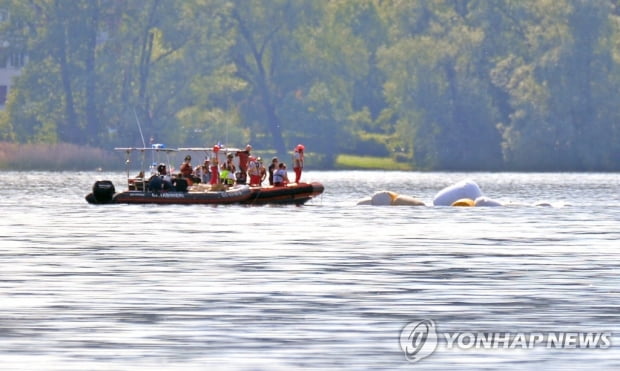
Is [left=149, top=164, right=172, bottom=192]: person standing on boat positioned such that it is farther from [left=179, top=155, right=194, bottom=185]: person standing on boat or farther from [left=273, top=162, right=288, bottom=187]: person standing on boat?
[left=273, top=162, right=288, bottom=187]: person standing on boat

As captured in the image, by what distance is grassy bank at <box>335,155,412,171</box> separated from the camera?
503 ft

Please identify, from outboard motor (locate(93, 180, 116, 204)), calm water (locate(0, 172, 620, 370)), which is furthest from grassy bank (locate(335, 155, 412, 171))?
calm water (locate(0, 172, 620, 370))

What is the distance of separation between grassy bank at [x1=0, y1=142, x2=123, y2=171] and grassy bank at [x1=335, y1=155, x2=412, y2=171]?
A: 816 inches

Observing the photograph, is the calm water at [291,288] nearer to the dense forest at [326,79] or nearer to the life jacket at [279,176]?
the life jacket at [279,176]

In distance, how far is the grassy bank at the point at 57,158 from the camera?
140875mm

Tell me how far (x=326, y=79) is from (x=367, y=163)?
9054mm

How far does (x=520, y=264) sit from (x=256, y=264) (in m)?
5.30

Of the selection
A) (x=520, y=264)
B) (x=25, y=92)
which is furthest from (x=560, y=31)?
(x=520, y=264)

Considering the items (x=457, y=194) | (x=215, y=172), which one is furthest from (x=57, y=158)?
(x=215, y=172)

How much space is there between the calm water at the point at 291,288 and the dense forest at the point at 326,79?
274 ft

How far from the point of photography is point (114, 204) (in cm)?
6756

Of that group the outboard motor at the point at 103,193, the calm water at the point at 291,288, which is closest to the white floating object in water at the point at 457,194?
the calm water at the point at 291,288

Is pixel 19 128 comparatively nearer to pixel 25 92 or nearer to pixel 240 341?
pixel 25 92

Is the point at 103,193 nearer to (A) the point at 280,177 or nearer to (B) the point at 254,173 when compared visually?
(B) the point at 254,173
